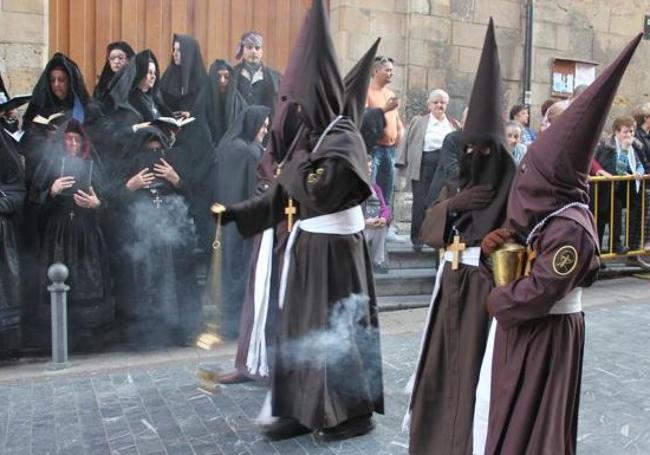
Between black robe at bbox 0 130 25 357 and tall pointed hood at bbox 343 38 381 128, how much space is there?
3095 mm

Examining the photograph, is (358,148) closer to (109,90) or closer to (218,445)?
(218,445)

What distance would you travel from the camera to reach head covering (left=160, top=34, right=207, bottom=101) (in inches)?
286

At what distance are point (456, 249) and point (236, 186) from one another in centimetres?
302

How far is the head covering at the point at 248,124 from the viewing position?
644 cm

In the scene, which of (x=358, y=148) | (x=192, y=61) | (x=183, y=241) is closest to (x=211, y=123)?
(x=192, y=61)

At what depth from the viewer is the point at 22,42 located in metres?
8.45

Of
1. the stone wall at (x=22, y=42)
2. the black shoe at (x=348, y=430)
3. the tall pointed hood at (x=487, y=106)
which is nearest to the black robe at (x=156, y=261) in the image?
the black shoe at (x=348, y=430)

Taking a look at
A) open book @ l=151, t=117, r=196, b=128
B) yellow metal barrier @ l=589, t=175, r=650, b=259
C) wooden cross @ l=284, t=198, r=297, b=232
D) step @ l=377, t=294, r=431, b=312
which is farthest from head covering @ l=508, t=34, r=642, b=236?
yellow metal barrier @ l=589, t=175, r=650, b=259

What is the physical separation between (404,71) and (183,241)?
18.5ft

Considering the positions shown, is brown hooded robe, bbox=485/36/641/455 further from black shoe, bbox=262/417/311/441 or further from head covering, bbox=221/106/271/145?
head covering, bbox=221/106/271/145

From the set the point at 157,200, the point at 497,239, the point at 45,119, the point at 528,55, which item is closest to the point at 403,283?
the point at 157,200

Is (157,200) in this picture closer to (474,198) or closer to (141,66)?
(141,66)

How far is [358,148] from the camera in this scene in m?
4.21

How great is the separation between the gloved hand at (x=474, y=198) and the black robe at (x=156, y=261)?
10.9 ft
